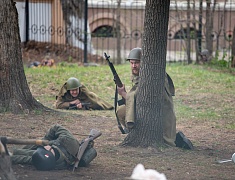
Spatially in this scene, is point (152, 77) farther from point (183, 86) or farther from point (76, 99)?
point (183, 86)

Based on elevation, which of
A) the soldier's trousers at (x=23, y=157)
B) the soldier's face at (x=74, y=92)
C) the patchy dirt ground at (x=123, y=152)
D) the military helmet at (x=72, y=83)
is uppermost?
the military helmet at (x=72, y=83)

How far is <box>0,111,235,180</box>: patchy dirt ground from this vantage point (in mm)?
6672

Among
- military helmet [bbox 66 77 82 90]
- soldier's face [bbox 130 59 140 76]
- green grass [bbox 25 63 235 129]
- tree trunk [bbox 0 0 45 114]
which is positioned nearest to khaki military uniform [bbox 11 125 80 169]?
soldier's face [bbox 130 59 140 76]

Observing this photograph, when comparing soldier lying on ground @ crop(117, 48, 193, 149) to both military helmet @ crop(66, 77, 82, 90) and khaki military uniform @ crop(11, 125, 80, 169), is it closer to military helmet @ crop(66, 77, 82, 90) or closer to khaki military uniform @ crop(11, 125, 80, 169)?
khaki military uniform @ crop(11, 125, 80, 169)

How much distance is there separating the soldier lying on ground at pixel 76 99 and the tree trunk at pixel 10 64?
1.83 m

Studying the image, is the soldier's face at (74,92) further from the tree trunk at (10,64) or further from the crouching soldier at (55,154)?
the crouching soldier at (55,154)

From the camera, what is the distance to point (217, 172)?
6938mm

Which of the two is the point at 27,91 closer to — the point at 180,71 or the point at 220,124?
the point at 220,124

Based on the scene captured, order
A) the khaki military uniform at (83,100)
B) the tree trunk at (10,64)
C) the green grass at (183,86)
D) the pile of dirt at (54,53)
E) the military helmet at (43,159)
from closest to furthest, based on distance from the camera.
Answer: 1. the military helmet at (43,159)
2. the tree trunk at (10,64)
3. the green grass at (183,86)
4. the khaki military uniform at (83,100)
5. the pile of dirt at (54,53)

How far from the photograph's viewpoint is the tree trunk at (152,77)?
783 cm

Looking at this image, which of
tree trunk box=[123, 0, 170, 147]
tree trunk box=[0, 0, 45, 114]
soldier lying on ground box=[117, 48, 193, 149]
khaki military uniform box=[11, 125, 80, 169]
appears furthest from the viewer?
tree trunk box=[0, 0, 45, 114]

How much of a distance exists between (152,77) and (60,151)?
5.88ft

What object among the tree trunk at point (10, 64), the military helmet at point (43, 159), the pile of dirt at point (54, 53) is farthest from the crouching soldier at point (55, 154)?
the pile of dirt at point (54, 53)

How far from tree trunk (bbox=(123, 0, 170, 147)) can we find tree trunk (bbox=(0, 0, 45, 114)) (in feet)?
8.60
